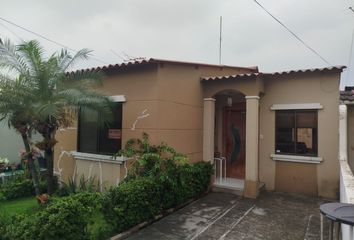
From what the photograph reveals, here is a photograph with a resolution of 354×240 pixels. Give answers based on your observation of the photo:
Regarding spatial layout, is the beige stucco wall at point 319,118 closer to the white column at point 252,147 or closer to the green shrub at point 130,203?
the white column at point 252,147

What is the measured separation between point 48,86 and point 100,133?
248cm

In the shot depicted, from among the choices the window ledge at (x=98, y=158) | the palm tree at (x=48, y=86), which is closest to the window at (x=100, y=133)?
the window ledge at (x=98, y=158)

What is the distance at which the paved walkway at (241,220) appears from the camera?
6012 mm

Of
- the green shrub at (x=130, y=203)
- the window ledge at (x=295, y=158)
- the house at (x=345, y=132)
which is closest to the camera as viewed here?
the green shrub at (x=130, y=203)

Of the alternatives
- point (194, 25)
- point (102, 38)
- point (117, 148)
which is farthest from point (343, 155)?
point (102, 38)

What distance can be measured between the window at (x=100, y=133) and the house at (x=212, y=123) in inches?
1.3

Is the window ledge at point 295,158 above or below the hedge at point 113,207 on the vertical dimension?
above

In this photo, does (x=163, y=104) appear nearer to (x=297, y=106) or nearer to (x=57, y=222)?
(x=57, y=222)

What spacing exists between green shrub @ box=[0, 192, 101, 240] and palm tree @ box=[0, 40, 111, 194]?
2450 mm

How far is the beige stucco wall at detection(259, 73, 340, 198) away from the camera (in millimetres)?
8758

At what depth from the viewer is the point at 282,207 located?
7.92m

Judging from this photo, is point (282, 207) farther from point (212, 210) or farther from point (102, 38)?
point (102, 38)

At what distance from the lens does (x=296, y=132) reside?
Answer: 9.37 metres

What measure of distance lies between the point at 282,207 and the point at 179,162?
10.4 ft
